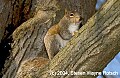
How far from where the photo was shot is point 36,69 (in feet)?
6.23

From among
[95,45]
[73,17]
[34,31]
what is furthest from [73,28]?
[95,45]

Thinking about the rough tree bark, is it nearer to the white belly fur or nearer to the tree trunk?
the white belly fur

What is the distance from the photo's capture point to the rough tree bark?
2227mm

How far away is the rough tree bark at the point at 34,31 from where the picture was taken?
2.23 m

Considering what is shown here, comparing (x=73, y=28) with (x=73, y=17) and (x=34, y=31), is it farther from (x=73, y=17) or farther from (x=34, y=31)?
(x=34, y=31)

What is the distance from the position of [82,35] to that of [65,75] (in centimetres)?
22

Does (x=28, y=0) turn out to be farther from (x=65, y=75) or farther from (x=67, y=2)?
(x=65, y=75)

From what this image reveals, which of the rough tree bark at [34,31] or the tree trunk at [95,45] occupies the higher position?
the rough tree bark at [34,31]

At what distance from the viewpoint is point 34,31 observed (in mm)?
2307

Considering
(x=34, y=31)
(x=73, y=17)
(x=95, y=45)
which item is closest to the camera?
(x=95, y=45)

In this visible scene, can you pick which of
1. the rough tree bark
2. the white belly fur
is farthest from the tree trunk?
the rough tree bark

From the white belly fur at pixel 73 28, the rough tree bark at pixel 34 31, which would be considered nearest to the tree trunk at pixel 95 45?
the white belly fur at pixel 73 28

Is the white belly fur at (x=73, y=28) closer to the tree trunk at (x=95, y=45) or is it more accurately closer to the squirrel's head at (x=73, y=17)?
the squirrel's head at (x=73, y=17)

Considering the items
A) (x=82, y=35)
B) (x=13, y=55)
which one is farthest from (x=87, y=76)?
(x=13, y=55)
